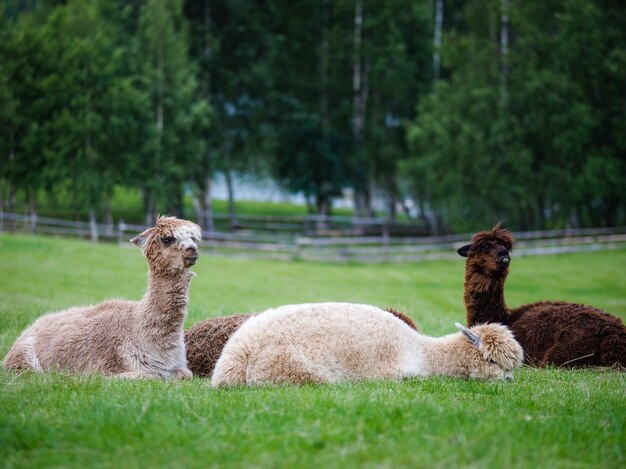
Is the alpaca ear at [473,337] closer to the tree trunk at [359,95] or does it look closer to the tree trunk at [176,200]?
the tree trunk at [176,200]

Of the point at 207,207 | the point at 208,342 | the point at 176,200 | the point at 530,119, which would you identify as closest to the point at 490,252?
the point at 208,342

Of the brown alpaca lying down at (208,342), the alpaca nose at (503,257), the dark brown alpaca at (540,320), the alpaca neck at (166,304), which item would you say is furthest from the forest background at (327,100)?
the alpaca neck at (166,304)

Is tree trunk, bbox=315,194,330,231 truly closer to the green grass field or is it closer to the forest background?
the forest background

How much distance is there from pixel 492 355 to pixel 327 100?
36835mm

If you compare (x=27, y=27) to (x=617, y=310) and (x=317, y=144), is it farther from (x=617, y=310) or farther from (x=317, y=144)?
(x=617, y=310)

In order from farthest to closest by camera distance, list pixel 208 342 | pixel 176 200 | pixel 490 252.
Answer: pixel 176 200
pixel 490 252
pixel 208 342

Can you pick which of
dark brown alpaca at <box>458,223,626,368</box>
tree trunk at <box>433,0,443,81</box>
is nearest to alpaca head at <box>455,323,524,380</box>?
dark brown alpaca at <box>458,223,626,368</box>

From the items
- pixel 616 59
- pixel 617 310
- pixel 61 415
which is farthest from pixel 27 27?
pixel 61 415

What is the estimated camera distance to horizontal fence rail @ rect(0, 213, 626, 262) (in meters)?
34.1

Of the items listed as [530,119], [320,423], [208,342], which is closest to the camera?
[320,423]

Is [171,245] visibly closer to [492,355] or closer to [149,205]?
[492,355]

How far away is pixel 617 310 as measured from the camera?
19.7 metres

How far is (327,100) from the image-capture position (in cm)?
4309

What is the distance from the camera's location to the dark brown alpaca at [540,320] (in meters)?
8.68
